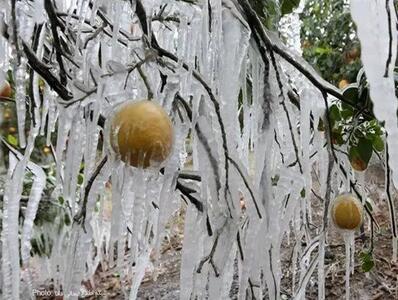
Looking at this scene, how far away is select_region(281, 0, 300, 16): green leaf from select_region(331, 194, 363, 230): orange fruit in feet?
1.01

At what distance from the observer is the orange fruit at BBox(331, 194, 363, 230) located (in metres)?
0.94

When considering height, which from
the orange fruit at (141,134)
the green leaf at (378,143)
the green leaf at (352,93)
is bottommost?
the orange fruit at (141,134)

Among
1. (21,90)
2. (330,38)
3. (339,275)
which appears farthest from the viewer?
(330,38)

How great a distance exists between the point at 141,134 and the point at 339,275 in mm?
1880

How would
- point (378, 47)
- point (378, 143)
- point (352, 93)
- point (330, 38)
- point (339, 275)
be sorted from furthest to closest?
point (330, 38) → point (339, 275) → point (378, 143) → point (352, 93) → point (378, 47)

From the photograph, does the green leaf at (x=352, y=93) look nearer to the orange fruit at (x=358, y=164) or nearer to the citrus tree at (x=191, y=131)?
the citrus tree at (x=191, y=131)

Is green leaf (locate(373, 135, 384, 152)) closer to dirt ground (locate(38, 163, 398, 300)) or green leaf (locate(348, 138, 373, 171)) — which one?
green leaf (locate(348, 138, 373, 171))

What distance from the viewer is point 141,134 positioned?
1.88ft

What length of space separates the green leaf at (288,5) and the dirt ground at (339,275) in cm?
104

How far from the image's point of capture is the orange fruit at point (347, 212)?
37.1 inches

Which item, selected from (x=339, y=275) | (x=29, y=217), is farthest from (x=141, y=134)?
(x=339, y=275)

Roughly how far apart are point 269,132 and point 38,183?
0.40 metres

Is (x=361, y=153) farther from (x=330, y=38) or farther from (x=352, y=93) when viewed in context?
(x=330, y=38)

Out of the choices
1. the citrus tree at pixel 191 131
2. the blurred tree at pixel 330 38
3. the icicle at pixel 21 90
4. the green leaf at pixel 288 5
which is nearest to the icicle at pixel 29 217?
the citrus tree at pixel 191 131
